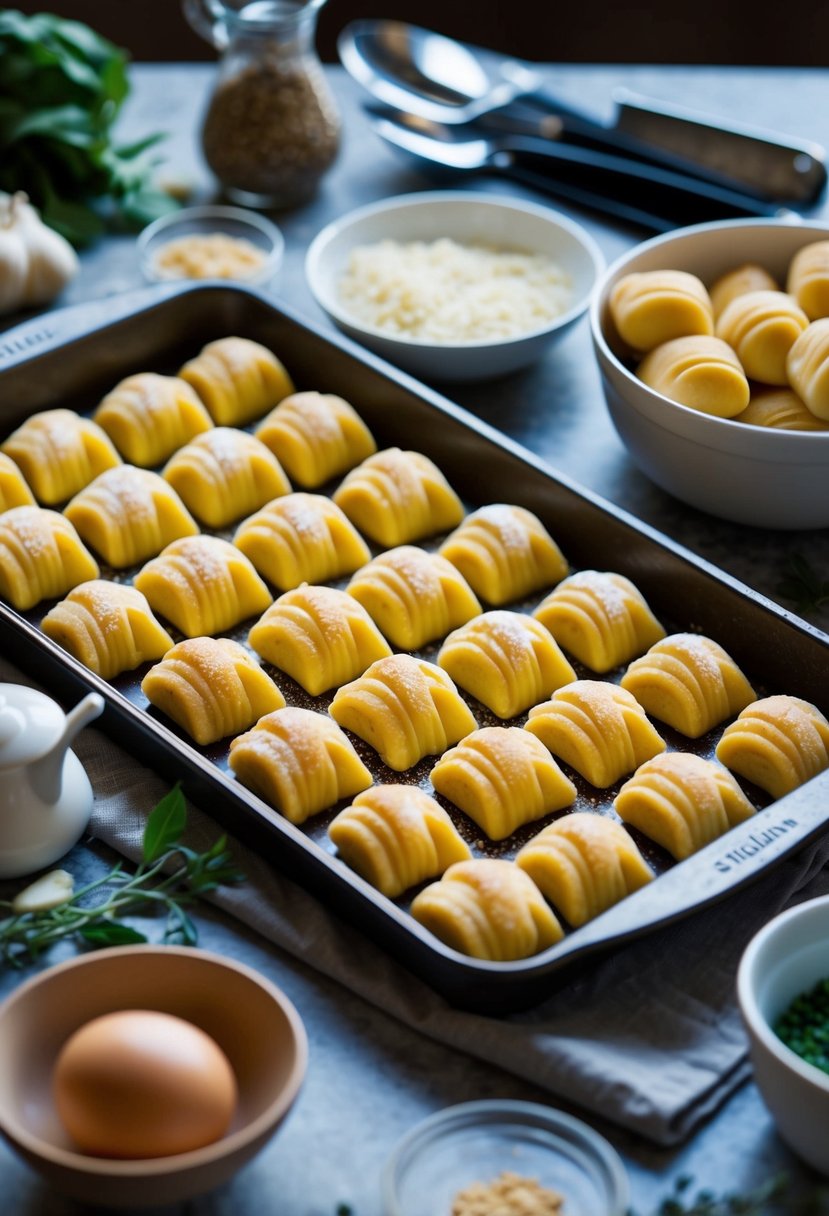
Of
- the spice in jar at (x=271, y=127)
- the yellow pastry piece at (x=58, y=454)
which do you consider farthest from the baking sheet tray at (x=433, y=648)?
the spice in jar at (x=271, y=127)

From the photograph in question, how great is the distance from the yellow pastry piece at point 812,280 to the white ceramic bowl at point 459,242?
44 cm

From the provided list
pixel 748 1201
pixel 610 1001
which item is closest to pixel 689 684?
pixel 610 1001

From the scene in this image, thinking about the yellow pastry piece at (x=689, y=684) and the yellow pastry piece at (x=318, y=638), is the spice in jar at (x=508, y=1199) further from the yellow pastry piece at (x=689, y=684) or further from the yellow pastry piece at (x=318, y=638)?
the yellow pastry piece at (x=318, y=638)

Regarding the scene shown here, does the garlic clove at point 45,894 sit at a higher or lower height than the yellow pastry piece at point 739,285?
lower

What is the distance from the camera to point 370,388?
2832 millimetres

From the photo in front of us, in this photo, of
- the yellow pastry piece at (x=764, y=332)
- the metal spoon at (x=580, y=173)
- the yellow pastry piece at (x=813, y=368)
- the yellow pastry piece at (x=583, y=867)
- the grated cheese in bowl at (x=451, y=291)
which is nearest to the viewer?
the yellow pastry piece at (x=583, y=867)

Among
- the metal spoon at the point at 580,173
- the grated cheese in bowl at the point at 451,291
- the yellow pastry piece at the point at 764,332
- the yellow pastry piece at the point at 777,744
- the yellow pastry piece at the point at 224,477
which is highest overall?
the yellow pastry piece at the point at 764,332

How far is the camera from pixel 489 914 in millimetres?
1823

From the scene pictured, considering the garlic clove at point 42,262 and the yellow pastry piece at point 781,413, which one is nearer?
the yellow pastry piece at point 781,413

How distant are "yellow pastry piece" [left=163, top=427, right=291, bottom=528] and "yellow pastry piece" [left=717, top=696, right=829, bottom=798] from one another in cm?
106

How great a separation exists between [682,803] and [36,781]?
93cm

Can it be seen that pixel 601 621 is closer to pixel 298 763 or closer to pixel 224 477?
pixel 298 763

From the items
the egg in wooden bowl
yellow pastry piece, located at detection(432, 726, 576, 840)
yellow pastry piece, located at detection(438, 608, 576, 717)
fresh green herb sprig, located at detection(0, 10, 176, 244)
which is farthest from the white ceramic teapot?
fresh green herb sprig, located at detection(0, 10, 176, 244)

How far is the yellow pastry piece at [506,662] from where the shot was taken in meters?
2.29
